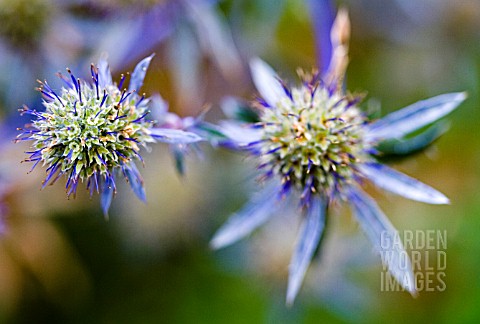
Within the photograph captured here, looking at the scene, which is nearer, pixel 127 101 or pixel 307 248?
pixel 127 101

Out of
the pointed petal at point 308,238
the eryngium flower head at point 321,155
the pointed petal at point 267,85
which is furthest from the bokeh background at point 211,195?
the pointed petal at point 308,238

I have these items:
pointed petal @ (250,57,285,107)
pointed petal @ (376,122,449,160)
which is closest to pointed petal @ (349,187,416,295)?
pointed petal @ (376,122,449,160)

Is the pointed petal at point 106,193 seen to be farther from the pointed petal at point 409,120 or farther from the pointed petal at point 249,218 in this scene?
the pointed petal at point 409,120

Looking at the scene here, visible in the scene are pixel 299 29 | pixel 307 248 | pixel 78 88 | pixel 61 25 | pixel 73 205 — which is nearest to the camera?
pixel 78 88

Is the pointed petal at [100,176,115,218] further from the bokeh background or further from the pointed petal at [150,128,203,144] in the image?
the bokeh background

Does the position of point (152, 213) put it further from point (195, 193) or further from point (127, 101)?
point (127, 101)

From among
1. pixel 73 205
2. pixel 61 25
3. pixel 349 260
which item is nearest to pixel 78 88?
pixel 61 25

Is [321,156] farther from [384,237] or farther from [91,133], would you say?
[91,133]
